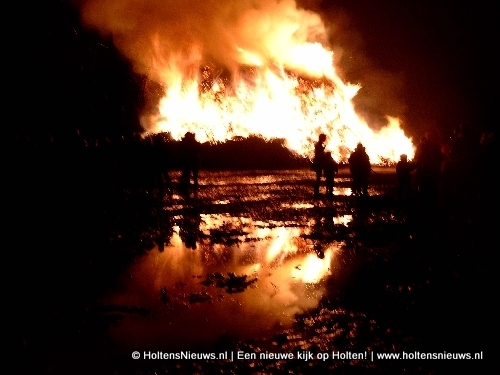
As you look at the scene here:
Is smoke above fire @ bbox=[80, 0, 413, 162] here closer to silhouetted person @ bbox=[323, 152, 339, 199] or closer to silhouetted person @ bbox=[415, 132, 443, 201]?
silhouetted person @ bbox=[323, 152, 339, 199]

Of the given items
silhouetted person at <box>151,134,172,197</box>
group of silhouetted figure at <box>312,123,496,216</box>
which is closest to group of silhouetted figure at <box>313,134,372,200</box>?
group of silhouetted figure at <box>312,123,496,216</box>

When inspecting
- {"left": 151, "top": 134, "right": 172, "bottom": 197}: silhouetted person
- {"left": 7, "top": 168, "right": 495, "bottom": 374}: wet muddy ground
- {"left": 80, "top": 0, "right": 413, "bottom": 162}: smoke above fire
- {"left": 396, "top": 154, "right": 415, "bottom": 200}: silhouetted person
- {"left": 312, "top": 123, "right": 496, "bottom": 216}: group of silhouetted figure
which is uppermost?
{"left": 80, "top": 0, "right": 413, "bottom": 162}: smoke above fire

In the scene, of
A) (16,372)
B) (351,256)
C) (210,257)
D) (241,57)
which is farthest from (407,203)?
(241,57)

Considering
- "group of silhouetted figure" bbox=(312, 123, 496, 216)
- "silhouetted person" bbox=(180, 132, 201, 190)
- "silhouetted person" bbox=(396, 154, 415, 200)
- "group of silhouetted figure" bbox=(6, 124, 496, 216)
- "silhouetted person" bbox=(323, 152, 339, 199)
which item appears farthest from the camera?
"silhouetted person" bbox=(180, 132, 201, 190)

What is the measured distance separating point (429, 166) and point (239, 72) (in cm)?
1794

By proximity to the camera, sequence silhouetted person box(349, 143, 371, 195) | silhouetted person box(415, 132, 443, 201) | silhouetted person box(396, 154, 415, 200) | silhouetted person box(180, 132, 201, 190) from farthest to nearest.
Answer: silhouetted person box(180, 132, 201, 190)
silhouetted person box(349, 143, 371, 195)
silhouetted person box(396, 154, 415, 200)
silhouetted person box(415, 132, 443, 201)

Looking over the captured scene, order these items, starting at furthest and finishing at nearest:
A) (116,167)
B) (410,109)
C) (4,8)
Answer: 1. (410,109)
2. (4,8)
3. (116,167)

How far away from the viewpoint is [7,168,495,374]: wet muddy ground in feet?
14.5

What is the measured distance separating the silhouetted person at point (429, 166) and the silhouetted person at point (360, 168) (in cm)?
255

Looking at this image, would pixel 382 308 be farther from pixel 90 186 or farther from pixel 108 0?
pixel 108 0

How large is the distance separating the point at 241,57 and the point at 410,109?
44.6 feet

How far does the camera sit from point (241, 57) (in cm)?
2877

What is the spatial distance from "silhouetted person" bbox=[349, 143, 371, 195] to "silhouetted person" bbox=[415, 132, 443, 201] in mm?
2547

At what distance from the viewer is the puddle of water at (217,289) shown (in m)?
4.87
